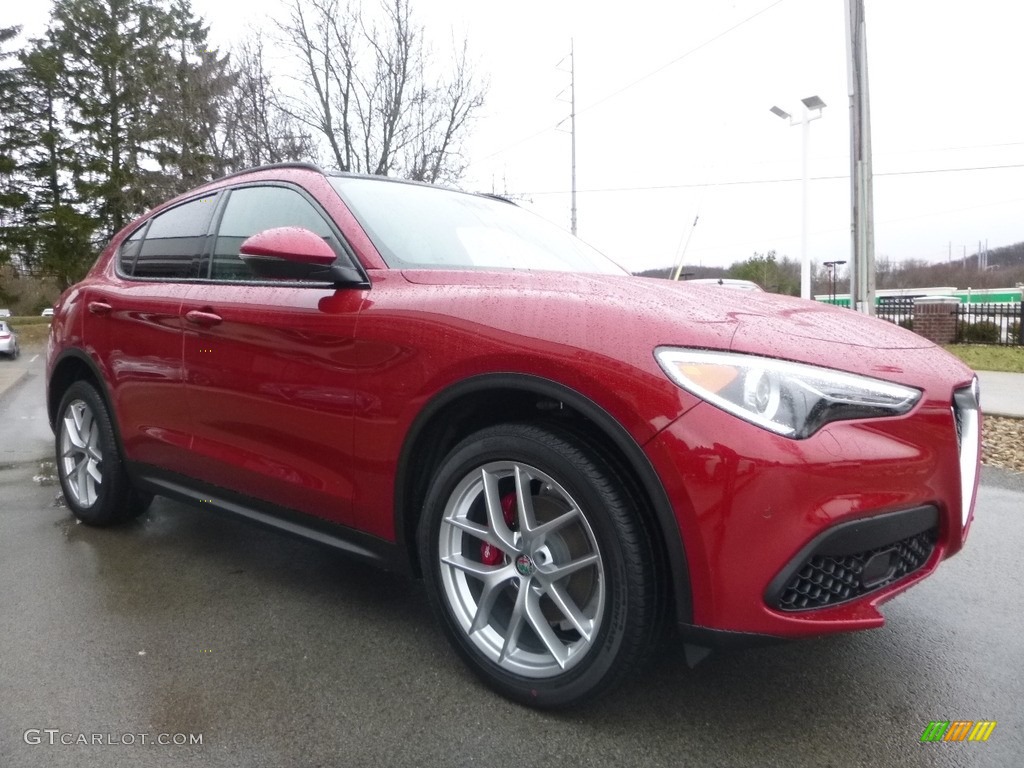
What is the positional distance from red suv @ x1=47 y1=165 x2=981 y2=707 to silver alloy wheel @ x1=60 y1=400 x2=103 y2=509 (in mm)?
818

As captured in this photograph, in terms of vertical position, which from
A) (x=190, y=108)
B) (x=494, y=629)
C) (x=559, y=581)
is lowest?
(x=494, y=629)

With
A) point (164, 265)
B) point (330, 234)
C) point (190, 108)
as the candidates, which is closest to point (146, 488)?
point (164, 265)

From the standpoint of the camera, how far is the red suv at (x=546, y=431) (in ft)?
6.10

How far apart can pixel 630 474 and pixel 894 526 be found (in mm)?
642

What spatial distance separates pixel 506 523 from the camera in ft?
7.59

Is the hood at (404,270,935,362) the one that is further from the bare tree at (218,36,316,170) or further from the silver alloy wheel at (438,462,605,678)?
the bare tree at (218,36,316,170)

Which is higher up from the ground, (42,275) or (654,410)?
(42,275)

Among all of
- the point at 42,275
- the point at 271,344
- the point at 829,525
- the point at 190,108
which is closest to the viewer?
the point at 829,525

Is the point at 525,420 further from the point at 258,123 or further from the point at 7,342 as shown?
the point at 7,342

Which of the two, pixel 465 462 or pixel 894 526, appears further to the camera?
pixel 465 462

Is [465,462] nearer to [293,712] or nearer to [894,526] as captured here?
[293,712]

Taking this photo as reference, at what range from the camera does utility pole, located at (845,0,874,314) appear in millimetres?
9961

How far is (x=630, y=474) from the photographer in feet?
6.68

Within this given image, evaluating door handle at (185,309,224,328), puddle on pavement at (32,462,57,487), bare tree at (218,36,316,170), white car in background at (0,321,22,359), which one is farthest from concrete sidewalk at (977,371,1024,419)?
white car in background at (0,321,22,359)
